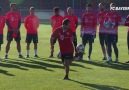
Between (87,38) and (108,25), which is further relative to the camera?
(87,38)

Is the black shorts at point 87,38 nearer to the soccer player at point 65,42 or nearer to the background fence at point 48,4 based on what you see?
the soccer player at point 65,42

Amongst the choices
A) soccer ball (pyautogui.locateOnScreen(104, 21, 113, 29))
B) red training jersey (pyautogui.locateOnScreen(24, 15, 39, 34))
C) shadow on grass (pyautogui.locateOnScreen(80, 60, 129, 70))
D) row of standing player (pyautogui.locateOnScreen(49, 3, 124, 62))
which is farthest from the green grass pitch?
soccer ball (pyautogui.locateOnScreen(104, 21, 113, 29))

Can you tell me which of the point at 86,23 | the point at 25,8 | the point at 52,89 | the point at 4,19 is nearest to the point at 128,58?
the point at 86,23

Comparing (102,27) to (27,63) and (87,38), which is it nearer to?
(87,38)

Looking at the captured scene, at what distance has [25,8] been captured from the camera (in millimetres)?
55406

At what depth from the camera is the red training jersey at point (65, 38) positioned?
10.5 meters

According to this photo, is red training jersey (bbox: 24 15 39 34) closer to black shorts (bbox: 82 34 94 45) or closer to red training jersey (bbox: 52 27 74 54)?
black shorts (bbox: 82 34 94 45)

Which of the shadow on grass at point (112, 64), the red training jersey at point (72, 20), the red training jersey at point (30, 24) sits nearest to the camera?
the shadow on grass at point (112, 64)

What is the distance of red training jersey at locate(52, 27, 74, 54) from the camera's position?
10469 mm

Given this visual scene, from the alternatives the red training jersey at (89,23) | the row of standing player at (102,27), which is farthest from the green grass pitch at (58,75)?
the red training jersey at (89,23)

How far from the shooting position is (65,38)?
34.4ft

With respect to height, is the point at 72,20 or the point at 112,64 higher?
the point at 72,20

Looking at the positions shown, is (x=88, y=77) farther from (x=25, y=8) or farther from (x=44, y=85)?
(x=25, y=8)

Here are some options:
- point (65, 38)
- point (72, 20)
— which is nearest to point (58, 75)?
point (65, 38)
